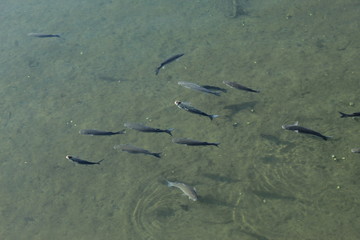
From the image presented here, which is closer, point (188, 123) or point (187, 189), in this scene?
point (187, 189)

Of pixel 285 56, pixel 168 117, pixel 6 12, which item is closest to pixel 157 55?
pixel 168 117

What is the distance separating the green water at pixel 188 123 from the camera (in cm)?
624

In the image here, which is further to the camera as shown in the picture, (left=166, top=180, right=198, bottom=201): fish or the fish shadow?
the fish shadow

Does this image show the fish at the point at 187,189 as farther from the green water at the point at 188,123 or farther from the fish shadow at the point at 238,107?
the fish shadow at the point at 238,107

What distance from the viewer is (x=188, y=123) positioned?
7895mm

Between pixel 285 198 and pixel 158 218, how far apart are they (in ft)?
7.55

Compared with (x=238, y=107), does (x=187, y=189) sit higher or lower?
lower

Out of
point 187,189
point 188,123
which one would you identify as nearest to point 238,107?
point 188,123

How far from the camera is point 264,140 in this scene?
23.5 feet

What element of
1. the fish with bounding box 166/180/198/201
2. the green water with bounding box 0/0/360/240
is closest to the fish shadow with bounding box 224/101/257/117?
the green water with bounding box 0/0/360/240

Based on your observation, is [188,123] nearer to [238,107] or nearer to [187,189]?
[238,107]

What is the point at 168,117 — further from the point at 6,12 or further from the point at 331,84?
the point at 6,12

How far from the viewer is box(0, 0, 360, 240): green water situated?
624cm

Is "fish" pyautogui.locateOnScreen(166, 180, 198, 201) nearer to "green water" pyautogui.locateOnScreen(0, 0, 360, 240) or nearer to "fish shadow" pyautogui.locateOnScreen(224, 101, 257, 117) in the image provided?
"green water" pyautogui.locateOnScreen(0, 0, 360, 240)
